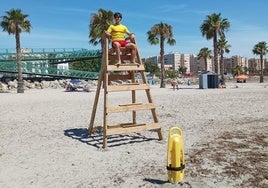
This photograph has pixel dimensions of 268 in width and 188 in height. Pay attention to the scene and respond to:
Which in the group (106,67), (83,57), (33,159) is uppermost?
(83,57)

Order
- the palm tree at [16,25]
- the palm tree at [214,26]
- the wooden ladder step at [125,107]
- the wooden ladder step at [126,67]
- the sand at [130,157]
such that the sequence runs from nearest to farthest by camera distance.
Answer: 1. the sand at [130,157]
2. the wooden ladder step at [125,107]
3. the wooden ladder step at [126,67]
4. the palm tree at [16,25]
5. the palm tree at [214,26]

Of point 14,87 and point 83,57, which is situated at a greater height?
point 83,57

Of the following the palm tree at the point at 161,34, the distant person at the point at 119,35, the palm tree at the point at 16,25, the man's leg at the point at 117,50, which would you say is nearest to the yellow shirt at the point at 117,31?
the distant person at the point at 119,35

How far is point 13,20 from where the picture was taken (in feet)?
116

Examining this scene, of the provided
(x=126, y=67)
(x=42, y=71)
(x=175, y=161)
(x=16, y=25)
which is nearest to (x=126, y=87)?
(x=126, y=67)

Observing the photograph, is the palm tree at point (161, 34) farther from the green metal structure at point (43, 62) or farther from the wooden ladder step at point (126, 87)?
the wooden ladder step at point (126, 87)

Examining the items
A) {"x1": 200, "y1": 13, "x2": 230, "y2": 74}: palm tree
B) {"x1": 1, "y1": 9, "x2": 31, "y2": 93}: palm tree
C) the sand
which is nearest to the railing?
{"x1": 1, "y1": 9, "x2": 31, "y2": 93}: palm tree

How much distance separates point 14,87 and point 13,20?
15.1 meters

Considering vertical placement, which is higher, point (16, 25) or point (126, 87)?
point (16, 25)

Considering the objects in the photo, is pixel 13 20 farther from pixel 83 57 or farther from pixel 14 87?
pixel 83 57

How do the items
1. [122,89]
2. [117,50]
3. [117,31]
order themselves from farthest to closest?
[117,31], [117,50], [122,89]

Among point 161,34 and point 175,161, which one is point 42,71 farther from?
point 175,161

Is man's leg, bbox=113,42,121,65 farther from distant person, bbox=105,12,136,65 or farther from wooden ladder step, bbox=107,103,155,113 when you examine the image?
wooden ladder step, bbox=107,103,155,113

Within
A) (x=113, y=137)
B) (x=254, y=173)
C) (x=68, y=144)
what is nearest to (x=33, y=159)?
(x=68, y=144)
